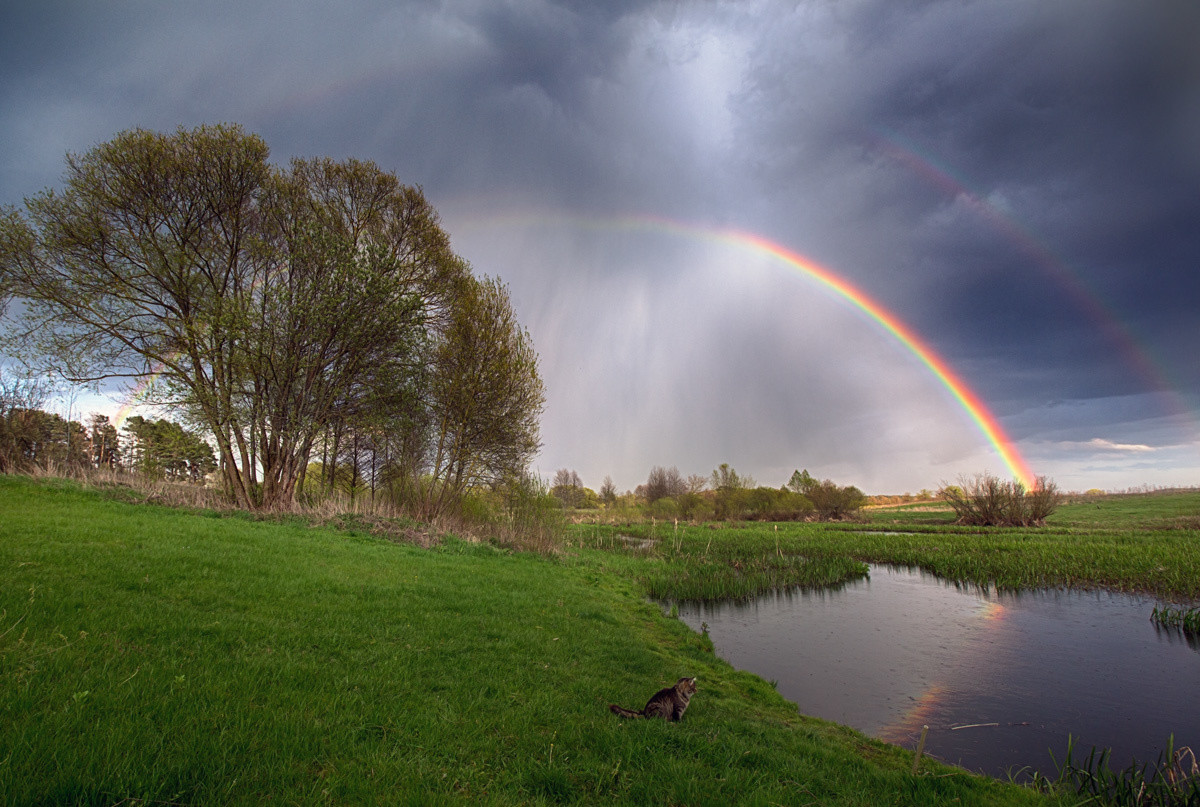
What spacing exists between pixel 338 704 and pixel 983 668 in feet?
43.2

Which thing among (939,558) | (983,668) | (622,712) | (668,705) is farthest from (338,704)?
(939,558)

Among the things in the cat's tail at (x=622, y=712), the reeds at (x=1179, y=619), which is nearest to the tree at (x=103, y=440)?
the cat's tail at (x=622, y=712)

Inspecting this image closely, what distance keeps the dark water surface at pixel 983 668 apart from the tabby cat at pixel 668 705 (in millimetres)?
4279

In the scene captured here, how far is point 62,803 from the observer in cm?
259

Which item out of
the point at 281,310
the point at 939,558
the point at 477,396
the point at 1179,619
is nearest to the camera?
the point at 1179,619

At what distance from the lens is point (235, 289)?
19859 millimetres

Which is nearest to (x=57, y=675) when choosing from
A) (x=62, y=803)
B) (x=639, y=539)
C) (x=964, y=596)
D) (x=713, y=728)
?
(x=62, y=803)

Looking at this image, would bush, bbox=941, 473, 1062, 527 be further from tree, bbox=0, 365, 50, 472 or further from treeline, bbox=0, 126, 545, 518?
tree, bbox=0, 365, 50, 472

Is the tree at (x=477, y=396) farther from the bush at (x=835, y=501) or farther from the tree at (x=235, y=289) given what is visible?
the bush at (x=835, y=501)

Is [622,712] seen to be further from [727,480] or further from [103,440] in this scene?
[727,480]

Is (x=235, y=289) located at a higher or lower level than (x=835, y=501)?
higher

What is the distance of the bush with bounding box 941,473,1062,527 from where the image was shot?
4306 centimetres

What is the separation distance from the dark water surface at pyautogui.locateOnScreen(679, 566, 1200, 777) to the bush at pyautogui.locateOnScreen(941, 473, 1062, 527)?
30.2m

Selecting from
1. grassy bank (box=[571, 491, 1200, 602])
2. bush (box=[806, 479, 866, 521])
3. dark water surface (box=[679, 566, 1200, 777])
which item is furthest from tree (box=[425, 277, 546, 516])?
bush (box=[806, 479, 866, 521])
